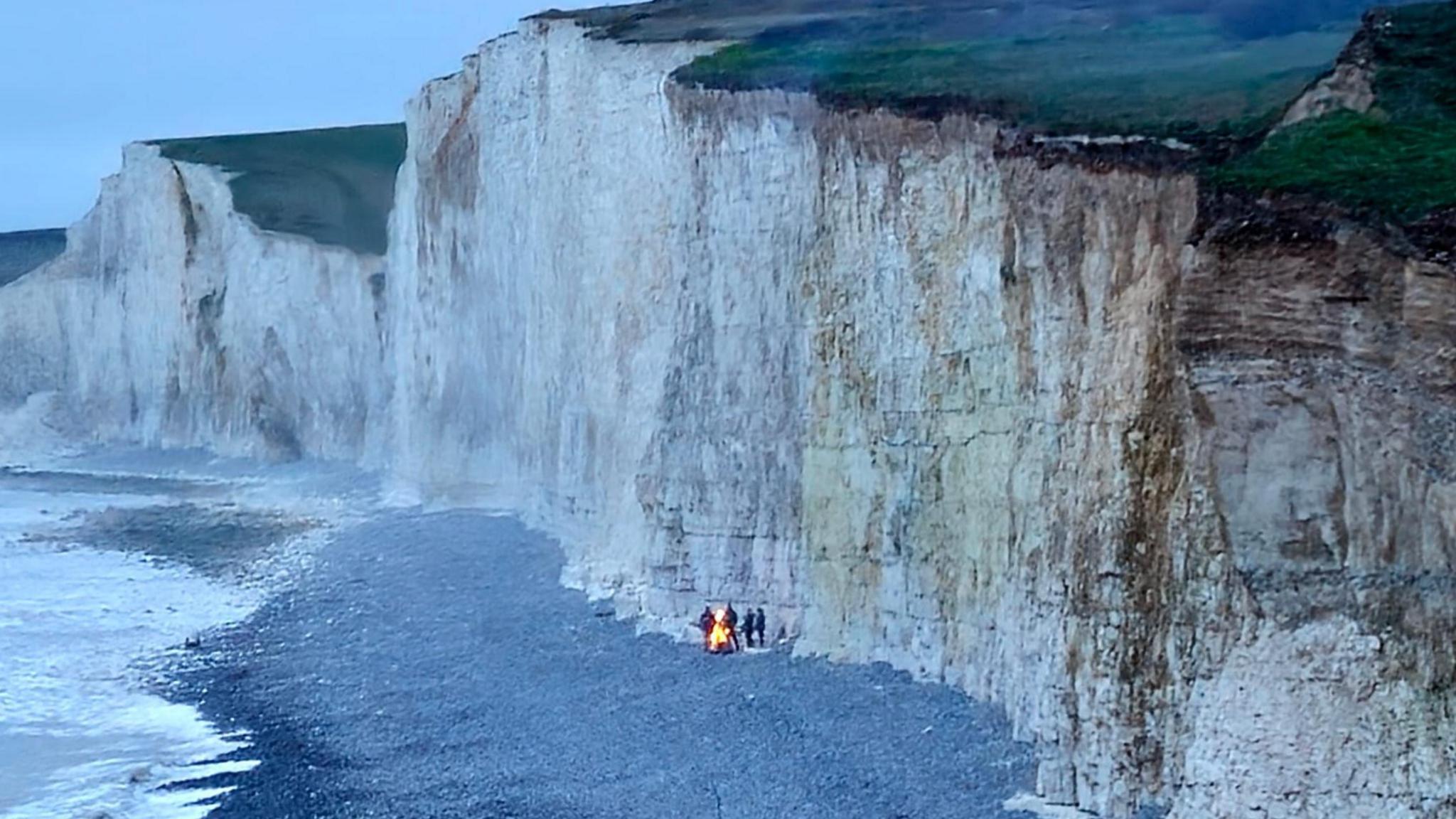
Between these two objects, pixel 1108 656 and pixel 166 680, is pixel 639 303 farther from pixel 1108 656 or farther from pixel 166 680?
pixel 1108 656

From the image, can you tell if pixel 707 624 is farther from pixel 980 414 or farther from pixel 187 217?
pixel 187 217

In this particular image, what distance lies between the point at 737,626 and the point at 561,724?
253 centimetres

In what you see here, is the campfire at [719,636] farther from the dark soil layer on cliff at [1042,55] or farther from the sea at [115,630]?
the dark soil layer on cliff at [1042,55]

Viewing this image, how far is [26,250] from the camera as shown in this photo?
66.8 m

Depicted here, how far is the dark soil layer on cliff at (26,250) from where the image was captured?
64.4 metres

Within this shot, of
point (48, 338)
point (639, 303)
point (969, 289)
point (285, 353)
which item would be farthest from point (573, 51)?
point (48, 338)

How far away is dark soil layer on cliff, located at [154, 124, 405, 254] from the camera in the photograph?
4728cm

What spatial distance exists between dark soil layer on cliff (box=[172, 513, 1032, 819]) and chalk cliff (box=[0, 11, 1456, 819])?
25.2 inches

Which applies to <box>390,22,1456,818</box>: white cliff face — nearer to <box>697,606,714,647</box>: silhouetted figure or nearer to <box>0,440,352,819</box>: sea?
<box>697,606,714,647</box>: silhouetted figure

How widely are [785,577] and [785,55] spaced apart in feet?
19.3

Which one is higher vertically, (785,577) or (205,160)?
(205,160)

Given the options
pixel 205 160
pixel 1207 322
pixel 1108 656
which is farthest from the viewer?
pixel 205 160

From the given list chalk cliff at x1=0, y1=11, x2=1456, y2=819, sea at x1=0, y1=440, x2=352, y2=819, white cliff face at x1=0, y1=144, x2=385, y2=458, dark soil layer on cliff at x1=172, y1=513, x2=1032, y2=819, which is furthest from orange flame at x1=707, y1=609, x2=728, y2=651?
white cliff face at x1=0, y1=144, x2=385, y2=458

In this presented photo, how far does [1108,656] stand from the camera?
39.0 ft
